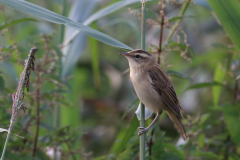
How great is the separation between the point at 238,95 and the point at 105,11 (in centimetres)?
151

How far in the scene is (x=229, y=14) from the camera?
75.9 inches

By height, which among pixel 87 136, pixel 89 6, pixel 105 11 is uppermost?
pixel 89 6

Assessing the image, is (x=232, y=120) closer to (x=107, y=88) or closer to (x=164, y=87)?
(x=164, y=87)

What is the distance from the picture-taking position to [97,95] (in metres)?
5.25

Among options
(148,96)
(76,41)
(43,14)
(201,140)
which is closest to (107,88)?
(76,41)

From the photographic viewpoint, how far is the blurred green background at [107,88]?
2.19 m

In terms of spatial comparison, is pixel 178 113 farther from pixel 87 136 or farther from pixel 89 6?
pixel 87 136

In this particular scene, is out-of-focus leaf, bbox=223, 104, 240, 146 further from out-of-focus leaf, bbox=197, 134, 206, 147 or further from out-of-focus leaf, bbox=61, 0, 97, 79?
out-of-focus leaf, bbox=61, 0, 97, 79

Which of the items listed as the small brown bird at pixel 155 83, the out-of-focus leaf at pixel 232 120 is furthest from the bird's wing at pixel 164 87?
the out-of-focus leaf at pixel 232 120

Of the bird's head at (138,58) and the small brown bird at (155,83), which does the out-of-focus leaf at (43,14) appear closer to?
the bird's head at (138,58)

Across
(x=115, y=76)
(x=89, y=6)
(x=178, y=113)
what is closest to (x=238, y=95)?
(x=178, y=113)

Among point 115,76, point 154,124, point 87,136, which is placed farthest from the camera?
point 115,76

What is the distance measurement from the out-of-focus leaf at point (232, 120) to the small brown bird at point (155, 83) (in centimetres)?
52

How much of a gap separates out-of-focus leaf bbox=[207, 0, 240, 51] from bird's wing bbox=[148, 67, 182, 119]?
623mm
